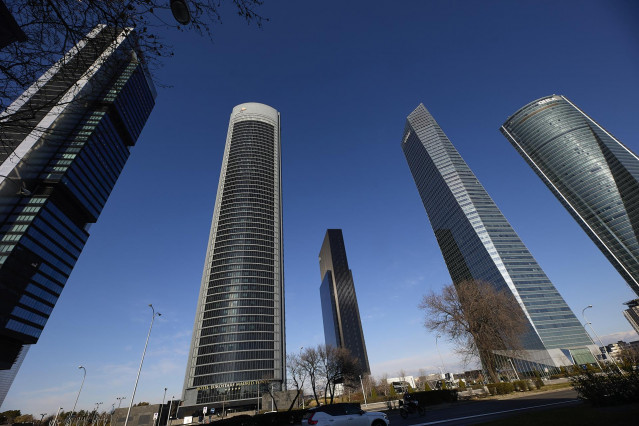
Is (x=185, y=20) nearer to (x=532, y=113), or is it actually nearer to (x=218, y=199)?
(x=218, y=199)

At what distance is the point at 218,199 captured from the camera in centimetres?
12800

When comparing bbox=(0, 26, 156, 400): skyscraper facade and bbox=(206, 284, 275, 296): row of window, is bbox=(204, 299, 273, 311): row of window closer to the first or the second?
bbox=(206, 284, 275, 296): row of window

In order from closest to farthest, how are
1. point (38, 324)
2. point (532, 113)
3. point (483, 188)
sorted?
point (38, 324)
point (483, 188)
point (532, 113)

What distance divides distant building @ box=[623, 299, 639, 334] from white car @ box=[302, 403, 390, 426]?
259m

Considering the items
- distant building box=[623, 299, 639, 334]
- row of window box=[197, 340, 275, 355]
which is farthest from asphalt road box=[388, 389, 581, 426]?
distant building box=[623, 299, 639, 334]

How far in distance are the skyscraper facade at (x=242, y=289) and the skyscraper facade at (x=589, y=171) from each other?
159 meters

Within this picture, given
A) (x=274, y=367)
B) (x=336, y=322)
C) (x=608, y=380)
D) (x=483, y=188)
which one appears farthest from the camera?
(x=336, y=322)

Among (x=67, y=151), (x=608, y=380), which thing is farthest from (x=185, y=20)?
(x=67, y=151)

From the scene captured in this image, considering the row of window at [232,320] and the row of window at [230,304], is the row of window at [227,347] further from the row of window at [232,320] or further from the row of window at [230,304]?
the row of window at [230,304]

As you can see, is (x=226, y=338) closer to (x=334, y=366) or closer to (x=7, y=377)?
(x=334, y=366)

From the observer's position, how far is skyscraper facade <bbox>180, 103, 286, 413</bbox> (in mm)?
91688

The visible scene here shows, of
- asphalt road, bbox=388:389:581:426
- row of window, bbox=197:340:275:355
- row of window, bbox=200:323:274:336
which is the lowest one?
asphalt road, bbox=388:389:581:426

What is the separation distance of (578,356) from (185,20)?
139238 mm

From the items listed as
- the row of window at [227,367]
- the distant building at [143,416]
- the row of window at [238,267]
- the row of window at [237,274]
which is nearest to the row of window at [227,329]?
the row of window at [227,367]
